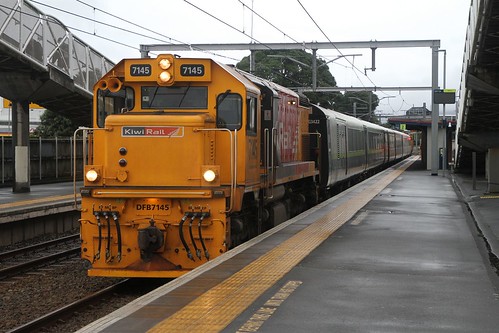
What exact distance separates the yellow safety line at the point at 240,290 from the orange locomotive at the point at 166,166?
41.4 inches

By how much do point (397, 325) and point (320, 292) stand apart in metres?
1.39

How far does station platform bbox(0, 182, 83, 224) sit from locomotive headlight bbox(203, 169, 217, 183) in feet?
13.6

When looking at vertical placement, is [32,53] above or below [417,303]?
above

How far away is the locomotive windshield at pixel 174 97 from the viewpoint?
35.3 ft

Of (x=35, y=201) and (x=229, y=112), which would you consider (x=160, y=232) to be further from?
(x=35, y=201)

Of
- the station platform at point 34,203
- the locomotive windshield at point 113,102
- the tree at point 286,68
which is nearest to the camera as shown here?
the locomotive windshield at point 113,102

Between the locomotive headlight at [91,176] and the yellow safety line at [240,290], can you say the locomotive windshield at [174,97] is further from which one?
the yellow safety line at [240,290]

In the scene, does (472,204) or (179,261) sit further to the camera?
(472,204)

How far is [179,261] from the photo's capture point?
1012 centimetres

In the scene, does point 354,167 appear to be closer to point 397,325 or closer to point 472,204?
point 472,204

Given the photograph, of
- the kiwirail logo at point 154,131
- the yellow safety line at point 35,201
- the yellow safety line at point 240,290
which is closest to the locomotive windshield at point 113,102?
the kiwirail logo at point 154,131

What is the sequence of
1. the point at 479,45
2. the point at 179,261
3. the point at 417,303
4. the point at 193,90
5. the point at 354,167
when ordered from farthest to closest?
the point at 354,167 < the point at 479,45 < the point at 193,90 < the point at 179,261 < the point at 417,303

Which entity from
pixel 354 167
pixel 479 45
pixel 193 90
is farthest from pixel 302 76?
pixel 193 90

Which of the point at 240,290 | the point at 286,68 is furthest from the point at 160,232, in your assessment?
the point at 286,68
